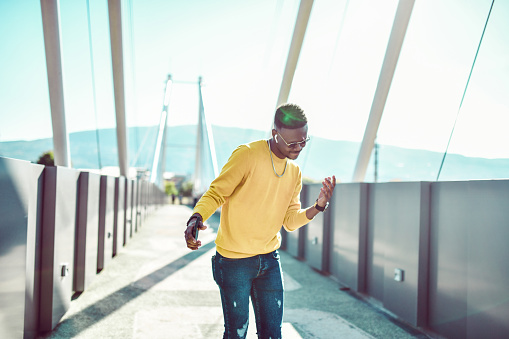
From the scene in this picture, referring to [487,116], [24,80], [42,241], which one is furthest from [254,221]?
[24,80]

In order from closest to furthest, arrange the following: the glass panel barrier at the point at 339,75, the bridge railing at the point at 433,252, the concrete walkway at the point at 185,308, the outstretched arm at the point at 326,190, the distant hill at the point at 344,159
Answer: the outstretched arm at the point at 326,190 → the bridge railing at the point at 433,252 → the concrete walkway at the point at 185,308 → the distant hill at the point at 344,159 → the glass panel barrier at the point at 339,75

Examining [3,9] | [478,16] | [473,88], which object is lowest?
[473,88]

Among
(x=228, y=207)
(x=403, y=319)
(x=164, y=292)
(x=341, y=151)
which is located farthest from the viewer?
(x=341, y=151)

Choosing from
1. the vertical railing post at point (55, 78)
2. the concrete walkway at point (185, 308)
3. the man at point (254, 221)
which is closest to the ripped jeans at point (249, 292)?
the man at point (254, 221)

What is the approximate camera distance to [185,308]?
13.1ft

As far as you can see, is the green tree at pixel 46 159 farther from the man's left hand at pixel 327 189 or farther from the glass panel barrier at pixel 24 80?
the man's left hand at pixel 327 189

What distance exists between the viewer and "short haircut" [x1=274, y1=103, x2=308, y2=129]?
203cm

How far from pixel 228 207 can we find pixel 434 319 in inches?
89.6

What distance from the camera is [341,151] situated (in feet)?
22.7

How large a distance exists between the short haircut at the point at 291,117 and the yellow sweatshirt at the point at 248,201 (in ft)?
0.50

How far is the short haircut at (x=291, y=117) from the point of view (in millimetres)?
2025

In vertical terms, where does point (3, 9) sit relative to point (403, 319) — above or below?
above

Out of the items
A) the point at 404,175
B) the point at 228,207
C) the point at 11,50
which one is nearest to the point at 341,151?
the point at 404,175

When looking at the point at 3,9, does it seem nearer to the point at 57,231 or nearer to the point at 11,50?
the point at 11,50
